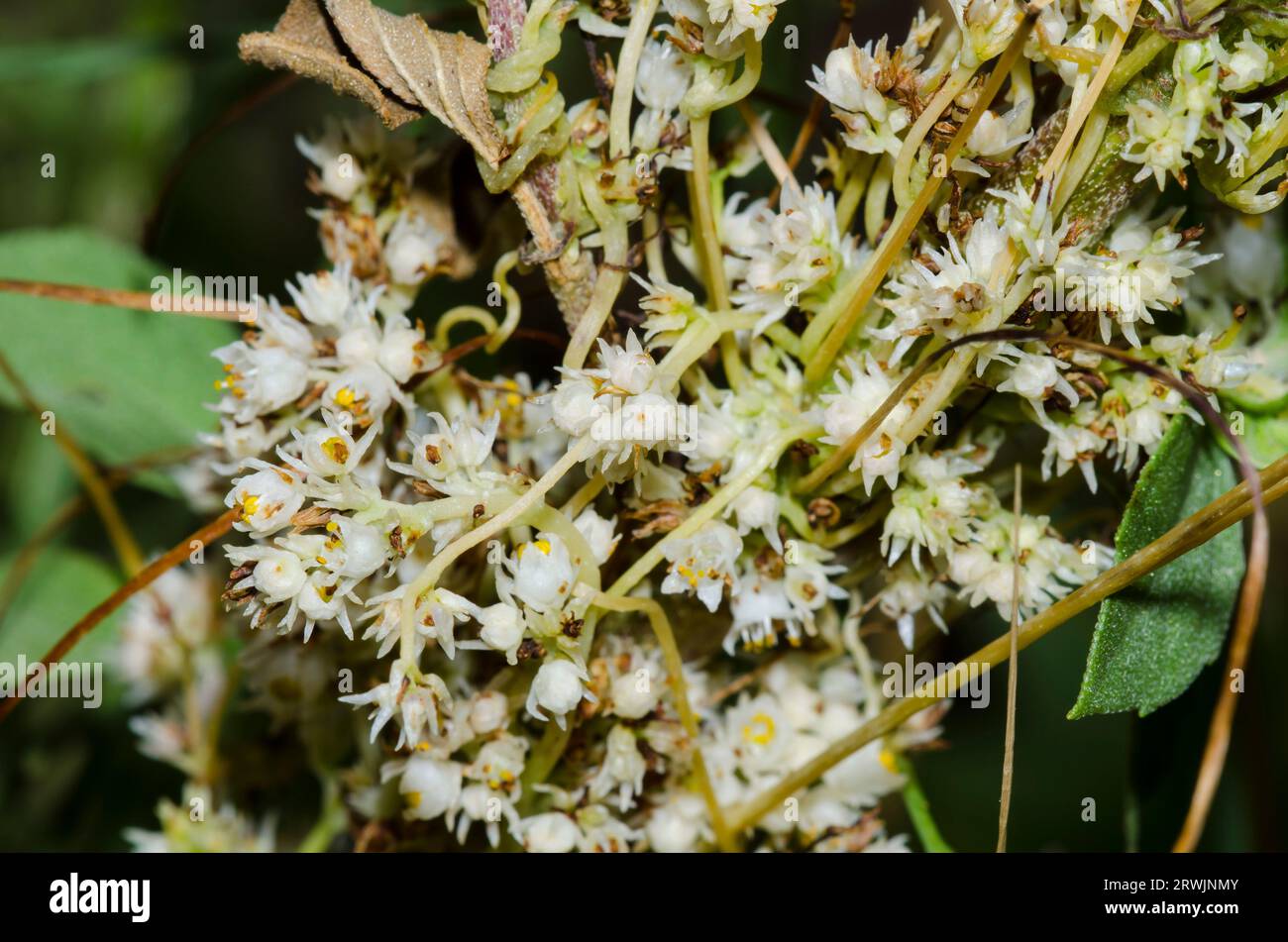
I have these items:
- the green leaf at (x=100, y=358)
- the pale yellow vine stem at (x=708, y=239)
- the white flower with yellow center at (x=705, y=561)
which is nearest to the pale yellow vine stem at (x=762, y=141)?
the pale yellow vine stem at (x=708, y=239)

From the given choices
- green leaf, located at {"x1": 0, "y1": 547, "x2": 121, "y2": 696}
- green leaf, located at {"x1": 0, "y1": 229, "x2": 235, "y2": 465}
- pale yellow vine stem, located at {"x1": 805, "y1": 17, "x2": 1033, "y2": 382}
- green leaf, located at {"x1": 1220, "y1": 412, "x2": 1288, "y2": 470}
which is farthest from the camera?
green leaf, located at {"x1": 0, "y1": 547, "x2": 121, "y2": 696}

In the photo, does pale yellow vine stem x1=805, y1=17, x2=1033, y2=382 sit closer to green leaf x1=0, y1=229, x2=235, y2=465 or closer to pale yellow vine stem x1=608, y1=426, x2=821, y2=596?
pale yellow vine stem x1=608, y1=426, x2=821, y2=596

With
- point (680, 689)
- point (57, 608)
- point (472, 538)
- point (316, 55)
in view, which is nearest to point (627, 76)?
point (316, 55)

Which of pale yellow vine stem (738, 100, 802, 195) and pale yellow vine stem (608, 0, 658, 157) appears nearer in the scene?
pale yellow vine stem (608, 0, 658, 157)

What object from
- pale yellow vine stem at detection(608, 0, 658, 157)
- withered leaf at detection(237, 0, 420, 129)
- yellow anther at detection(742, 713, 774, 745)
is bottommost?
yellow anther at detection(742, 713, 774, 745)

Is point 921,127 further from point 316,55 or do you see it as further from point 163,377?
point 163,377

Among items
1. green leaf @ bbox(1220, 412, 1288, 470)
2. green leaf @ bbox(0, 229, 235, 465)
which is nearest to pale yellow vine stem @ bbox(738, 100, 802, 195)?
green leaf @ bbox(1220, 412, 1288, 470)
